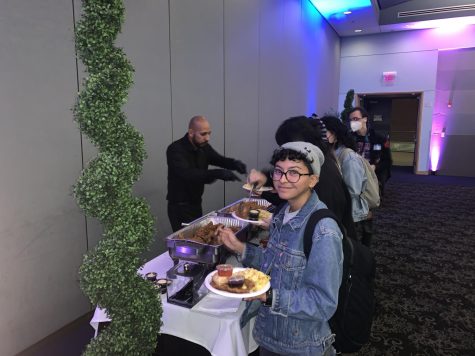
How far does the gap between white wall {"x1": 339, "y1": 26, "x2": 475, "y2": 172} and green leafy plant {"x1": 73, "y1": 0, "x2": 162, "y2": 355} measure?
9976 millimetres

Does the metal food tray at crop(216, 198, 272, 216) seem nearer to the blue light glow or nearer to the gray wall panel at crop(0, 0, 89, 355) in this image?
the gray wall panel at crop(0, 0, 89, 355)

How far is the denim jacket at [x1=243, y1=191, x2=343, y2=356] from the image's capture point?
1.08 meters

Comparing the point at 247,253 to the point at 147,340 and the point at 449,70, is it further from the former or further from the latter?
the point at 449,70

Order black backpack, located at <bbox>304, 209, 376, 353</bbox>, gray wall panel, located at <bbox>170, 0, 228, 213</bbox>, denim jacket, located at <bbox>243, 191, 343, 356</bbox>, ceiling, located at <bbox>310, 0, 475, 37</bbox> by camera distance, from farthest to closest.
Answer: ceiling, located at <bbox>310, 0, 475, 37</bbox>
gray wall panel, located at <bbox>170, 0, 228, 213</bbox>
black backpack, located at <bbox>304, 209, 376, 353</bbox>
denim jacket, located at <bbox>243, 191, 343, 356</bbox>

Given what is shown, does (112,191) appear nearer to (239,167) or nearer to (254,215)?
(254,215)

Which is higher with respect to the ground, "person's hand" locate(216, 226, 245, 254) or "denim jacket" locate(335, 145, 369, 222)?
"denim jacket" locate(335, 145, 369, 222)

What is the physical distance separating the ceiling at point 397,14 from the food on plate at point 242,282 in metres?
7.50

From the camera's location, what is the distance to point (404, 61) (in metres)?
9.58

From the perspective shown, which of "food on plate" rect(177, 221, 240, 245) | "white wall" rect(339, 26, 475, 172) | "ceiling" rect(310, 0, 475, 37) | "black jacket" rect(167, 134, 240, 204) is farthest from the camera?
"white wall" rect(339, 26, 475, 172)

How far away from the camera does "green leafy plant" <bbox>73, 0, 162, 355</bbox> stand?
1178 millimetres

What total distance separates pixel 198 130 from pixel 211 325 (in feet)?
5.61

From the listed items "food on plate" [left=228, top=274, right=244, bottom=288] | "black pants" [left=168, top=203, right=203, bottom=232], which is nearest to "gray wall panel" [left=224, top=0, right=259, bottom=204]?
"black pants" [left=168, top=203, right=203, bottom=232]

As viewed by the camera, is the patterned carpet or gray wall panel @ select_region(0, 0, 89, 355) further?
the patterned carpet

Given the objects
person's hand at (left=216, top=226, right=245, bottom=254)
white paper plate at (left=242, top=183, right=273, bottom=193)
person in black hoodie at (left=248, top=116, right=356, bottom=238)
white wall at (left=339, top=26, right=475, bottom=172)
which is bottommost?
person's hand at (left=216, top=226, right=245, bottom=254)
